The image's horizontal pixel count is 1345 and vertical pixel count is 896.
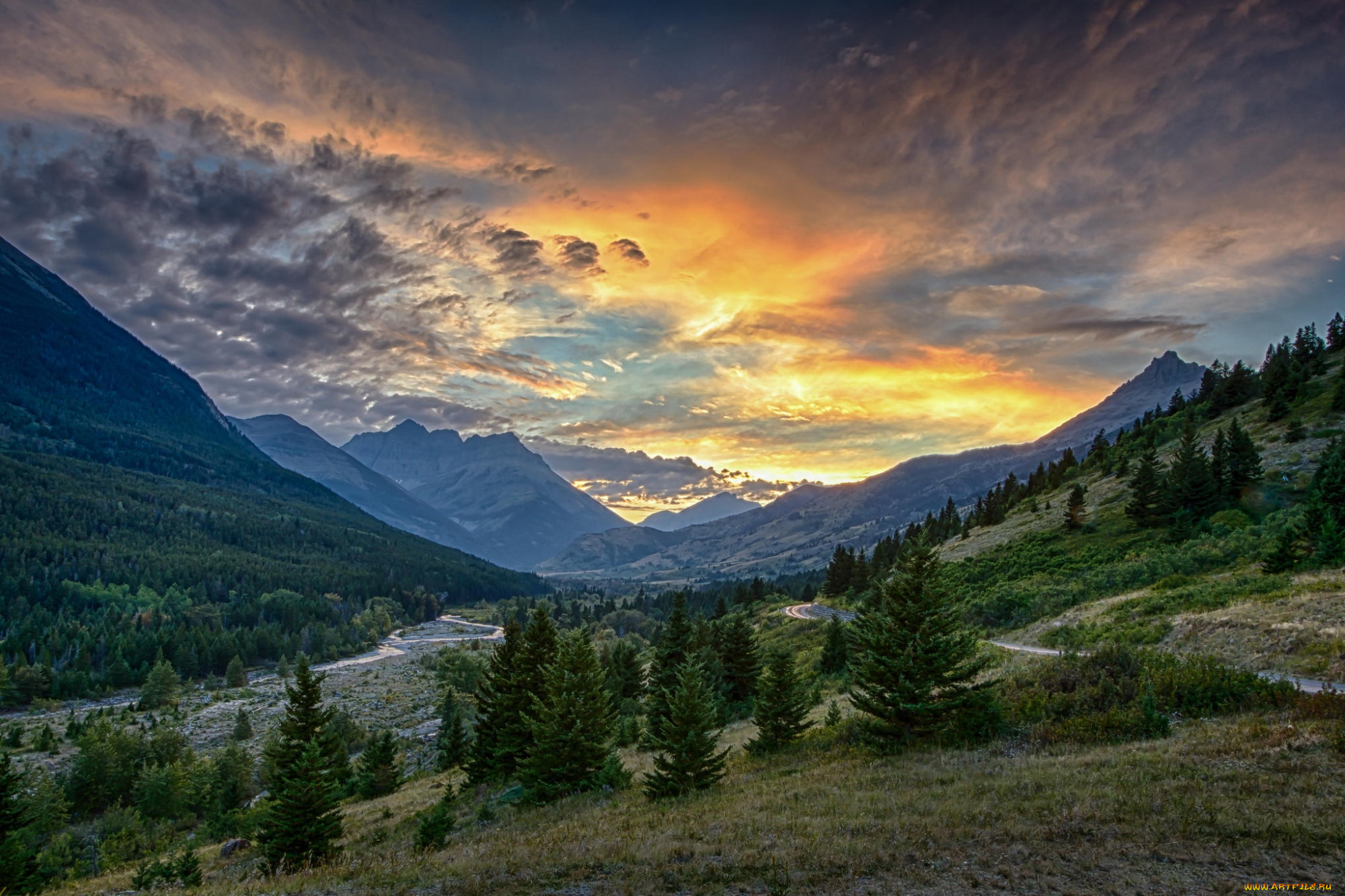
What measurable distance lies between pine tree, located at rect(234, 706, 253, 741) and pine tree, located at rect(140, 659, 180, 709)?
21.7 m

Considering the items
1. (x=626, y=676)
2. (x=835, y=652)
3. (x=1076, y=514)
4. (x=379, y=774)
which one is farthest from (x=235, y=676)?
(x=1076, y=514)

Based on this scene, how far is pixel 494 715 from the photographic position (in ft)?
109

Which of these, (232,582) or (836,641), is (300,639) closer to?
(232,582)

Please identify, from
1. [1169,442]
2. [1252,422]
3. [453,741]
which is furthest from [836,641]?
[1169,442]

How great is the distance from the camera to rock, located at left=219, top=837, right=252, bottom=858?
3522 cm

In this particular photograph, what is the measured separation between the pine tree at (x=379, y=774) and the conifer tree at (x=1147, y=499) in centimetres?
6725

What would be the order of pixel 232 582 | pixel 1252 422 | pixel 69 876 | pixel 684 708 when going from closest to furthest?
pixel 684 708 < pixel 69 876 < pixel 1252 422 < pixel 232 582

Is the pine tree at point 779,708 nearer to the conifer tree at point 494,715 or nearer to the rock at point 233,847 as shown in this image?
the conifer tree at point 494,715

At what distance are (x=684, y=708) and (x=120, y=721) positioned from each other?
9224 cm

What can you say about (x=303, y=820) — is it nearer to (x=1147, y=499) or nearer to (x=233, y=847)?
(x=233, y=847)

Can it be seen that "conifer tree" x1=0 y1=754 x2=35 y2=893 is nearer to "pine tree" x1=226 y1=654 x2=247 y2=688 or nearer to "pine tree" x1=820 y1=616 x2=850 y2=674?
"pine tree" x1=820 y1=616 x2=850 y2=674

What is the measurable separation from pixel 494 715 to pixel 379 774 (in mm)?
19301

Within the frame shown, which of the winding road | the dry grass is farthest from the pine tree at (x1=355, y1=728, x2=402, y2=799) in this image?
the winding road

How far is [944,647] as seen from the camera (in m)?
20.8
